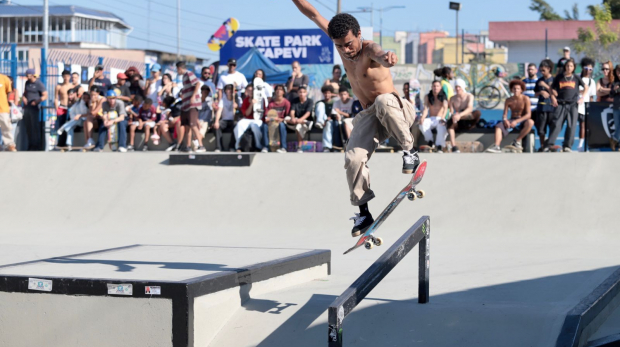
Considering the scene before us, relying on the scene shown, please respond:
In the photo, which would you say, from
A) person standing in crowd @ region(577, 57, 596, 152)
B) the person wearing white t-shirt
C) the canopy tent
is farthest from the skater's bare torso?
the canopy tent

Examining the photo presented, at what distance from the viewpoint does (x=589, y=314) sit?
4.69 m

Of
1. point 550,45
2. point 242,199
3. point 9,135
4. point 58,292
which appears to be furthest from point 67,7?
point 58,292

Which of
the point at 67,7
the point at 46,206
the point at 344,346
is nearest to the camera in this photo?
the point at 344,346

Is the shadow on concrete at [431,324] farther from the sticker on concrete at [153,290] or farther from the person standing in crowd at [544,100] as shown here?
the person standing in crowd at [544,100]

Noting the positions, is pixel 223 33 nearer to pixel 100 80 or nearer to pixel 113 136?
pixel 100 80

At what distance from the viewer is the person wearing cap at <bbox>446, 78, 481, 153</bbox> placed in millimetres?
11898

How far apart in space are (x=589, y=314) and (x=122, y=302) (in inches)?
127

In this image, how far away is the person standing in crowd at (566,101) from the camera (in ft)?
37.2

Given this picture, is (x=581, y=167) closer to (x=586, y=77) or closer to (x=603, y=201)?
(x=603, y=201)

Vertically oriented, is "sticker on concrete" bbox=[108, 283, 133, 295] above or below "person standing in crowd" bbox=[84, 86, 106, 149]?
below

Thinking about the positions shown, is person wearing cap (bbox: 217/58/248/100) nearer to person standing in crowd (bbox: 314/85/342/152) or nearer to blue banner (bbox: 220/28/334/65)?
person standing in crowd (bbox: 314/85/342/152)

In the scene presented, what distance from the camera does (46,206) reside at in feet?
38.3

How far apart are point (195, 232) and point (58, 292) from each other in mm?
5307

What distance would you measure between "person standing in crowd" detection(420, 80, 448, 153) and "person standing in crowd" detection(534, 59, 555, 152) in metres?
1.52
